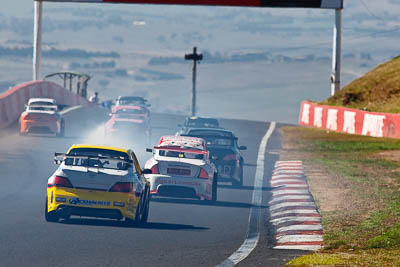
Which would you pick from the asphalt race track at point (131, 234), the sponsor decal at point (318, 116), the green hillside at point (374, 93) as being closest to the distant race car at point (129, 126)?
the asphalt race track at point (131, 234)

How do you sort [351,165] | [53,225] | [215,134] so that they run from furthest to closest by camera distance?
1. [351,165]
2. [215,134]
3. [53,225]

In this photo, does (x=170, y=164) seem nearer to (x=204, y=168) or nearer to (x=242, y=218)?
(x=204, y=168)

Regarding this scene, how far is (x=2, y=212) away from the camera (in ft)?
57.4

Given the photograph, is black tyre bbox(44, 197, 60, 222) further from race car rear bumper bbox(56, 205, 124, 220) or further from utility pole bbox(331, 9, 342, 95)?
utility pole bbox(331, 9, 342, 95)

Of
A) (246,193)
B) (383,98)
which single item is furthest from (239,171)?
(383,98)

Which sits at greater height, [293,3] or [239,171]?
[293,3]

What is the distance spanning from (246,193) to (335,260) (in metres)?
9.85

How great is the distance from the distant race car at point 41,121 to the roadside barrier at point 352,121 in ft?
40.0

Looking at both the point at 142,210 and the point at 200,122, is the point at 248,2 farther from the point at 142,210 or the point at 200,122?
the point at 142,210

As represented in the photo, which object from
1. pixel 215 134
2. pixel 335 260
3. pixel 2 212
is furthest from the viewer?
pixel 215 134

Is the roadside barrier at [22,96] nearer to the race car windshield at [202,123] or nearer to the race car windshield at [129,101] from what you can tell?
the race car windshield at [129,101]

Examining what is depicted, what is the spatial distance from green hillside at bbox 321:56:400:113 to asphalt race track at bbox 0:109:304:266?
27.7m

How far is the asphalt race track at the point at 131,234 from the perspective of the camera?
13.3m

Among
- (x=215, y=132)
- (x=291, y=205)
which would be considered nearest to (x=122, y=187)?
(x=291, y=205)
